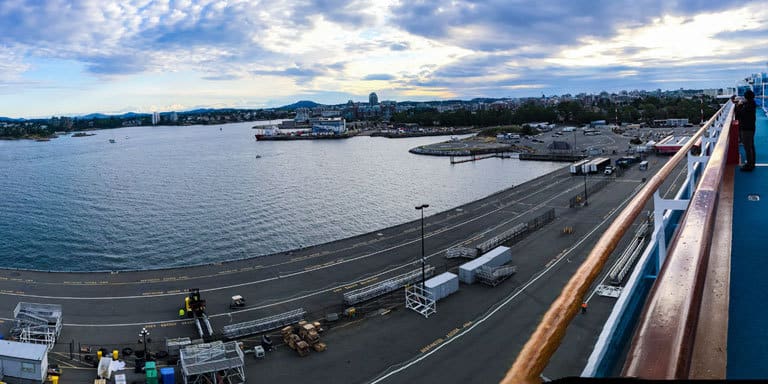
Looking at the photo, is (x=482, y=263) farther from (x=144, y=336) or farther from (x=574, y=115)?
(x=574, y=115)

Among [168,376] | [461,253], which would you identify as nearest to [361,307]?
[168,376]

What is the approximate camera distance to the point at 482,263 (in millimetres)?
16719

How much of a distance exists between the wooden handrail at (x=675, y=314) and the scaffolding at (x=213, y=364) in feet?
37.0

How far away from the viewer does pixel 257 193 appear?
3991 centimetres

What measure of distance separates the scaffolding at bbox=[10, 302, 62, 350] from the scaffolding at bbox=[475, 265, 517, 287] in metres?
12.4

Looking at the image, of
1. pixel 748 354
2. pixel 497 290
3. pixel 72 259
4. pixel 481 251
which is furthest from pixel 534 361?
pixel 72 259

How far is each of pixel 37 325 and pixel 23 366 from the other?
2.60 m

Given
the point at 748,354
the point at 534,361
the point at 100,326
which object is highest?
the point at 534,361

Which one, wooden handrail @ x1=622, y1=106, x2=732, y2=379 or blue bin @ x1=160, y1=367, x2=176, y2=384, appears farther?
blue bin @ x1=160, y1=367, x2=176, y2=384

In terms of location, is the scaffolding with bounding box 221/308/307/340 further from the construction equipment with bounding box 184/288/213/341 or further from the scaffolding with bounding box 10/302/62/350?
the scaffolding with bounding box 10/302/62/350

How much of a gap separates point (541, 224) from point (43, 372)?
19414mm

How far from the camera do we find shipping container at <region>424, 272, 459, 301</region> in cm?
1490

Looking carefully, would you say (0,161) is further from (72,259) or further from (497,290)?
(497,290)

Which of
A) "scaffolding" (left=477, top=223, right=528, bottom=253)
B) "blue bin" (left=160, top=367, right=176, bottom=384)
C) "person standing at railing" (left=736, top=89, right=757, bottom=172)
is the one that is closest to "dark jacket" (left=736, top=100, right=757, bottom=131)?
"person standing at railing" (left=736, top=89, right=757, bottom=172)
